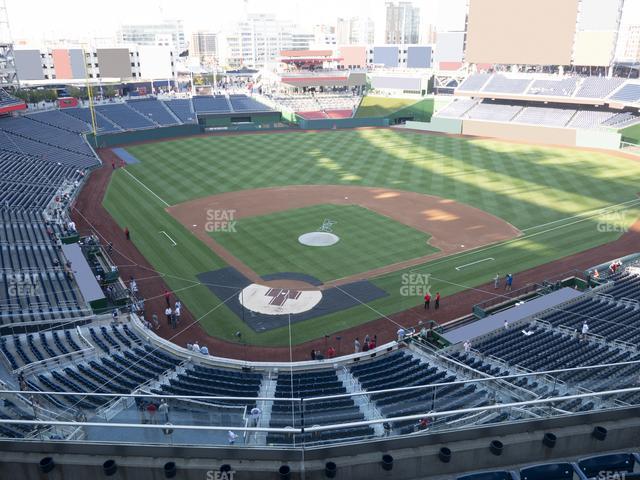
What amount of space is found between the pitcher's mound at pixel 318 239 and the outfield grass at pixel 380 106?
53.2m

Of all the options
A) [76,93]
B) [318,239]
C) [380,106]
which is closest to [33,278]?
[318,239]

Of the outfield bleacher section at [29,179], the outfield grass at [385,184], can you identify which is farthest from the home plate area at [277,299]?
the outfield bleacher section at [29,179]

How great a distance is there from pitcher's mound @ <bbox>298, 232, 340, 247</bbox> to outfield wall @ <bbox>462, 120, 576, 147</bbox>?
42991 mm

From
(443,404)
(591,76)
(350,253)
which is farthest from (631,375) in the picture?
(591,76)

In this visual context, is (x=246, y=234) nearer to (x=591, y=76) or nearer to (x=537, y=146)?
(x=537, y=146)

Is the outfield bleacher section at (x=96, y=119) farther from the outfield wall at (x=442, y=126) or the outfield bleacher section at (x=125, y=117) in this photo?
the outfield wall at (x=442, y=126)

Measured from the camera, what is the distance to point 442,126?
73.8m

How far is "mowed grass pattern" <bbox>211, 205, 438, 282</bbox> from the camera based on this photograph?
3006 centimetres

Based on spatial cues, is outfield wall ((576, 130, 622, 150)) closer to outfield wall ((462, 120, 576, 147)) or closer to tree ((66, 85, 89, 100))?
outfield wall ((462, 120, 576, 147))

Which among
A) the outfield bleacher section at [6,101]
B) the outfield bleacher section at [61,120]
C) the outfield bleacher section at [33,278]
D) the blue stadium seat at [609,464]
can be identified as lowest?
the outfield bleacher section at [33,278]

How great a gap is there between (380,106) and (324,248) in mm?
60391

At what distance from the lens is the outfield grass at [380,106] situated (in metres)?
84.5

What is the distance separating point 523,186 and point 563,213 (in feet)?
26.5

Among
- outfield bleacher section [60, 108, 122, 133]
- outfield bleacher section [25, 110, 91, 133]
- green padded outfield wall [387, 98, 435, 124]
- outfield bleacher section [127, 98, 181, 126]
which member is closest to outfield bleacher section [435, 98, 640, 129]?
green padded outfield wall [387, 98, 435, 124]
